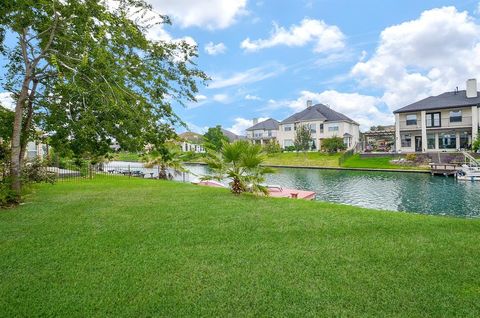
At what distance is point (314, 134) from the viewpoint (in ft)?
200

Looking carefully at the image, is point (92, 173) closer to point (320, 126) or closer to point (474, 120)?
point (474, 120)

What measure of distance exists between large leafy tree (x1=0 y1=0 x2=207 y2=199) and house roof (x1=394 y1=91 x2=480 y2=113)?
43012 mm

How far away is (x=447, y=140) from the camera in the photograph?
45094 mm

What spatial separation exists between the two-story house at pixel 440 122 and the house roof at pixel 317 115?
1389 centimetres

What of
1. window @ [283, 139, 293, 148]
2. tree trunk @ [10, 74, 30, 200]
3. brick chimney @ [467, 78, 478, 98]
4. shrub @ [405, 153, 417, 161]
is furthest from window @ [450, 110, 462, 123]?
tree trunk @ [10, 74, 30, 200]

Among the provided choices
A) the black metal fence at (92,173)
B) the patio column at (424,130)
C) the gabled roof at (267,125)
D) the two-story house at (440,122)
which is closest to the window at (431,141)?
the two-story house at (440,122)

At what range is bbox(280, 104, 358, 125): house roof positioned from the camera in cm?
6122

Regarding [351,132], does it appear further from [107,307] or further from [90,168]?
[107,307]

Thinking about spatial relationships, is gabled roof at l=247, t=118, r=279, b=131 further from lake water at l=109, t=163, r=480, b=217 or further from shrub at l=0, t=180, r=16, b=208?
shrub at l=0, t=180, r=16, b=208

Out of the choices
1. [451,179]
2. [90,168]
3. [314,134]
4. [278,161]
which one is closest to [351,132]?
[314,134]

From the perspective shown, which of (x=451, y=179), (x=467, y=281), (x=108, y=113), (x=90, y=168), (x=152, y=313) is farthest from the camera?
(x=451, y=179)

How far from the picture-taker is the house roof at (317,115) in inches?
2410

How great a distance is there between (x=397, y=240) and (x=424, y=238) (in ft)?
1.73

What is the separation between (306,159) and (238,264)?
157 feet
